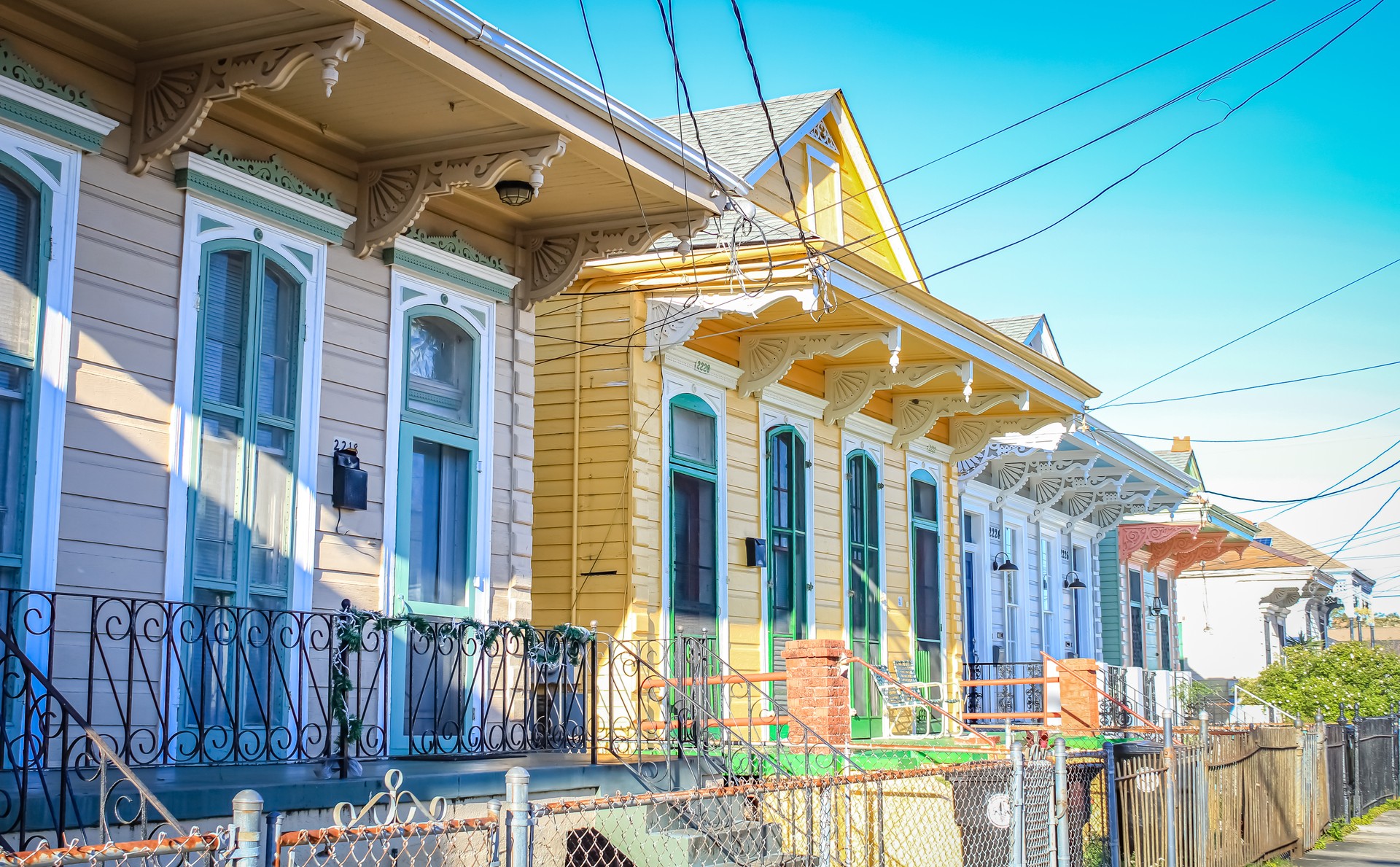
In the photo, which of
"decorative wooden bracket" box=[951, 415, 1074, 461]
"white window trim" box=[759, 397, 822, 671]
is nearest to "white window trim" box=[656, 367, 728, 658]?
"white window trim" box=[759, 397, 822, 671]

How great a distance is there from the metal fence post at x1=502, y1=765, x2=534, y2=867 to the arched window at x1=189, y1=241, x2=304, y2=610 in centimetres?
431

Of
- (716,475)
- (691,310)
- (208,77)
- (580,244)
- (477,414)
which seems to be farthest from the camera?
(716,475)

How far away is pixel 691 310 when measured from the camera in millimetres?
12289

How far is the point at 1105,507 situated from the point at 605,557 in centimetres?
1521

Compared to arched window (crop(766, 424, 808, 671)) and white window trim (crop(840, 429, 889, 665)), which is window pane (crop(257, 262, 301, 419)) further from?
white window trim (crop(840, 429, 889, 665))

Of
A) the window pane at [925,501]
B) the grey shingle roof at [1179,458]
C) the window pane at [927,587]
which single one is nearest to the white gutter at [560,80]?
the window pane at [925,501]

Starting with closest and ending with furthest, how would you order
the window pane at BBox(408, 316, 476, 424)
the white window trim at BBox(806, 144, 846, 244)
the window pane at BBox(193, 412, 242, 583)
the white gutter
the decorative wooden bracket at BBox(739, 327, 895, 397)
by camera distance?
the white gutter, the window pane at BBox(193, 412, 242, 583), the window pane at BBox(408, 316, 476, 424), the decorative wooden bracket at BBox(739, 327, 895, 397), the white window trim at BBox(806, 144, 846, 244)

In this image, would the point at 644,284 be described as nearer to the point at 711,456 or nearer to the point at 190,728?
the point at 711,456

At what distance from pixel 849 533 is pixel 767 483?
189 centimetres

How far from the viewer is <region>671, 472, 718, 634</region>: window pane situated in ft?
42.2

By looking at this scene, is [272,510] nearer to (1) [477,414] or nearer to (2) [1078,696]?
(1) [477,414]

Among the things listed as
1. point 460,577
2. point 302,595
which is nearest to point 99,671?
point 302,595

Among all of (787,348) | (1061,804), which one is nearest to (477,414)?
(787,348)

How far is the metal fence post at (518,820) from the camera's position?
4078 millimetres
